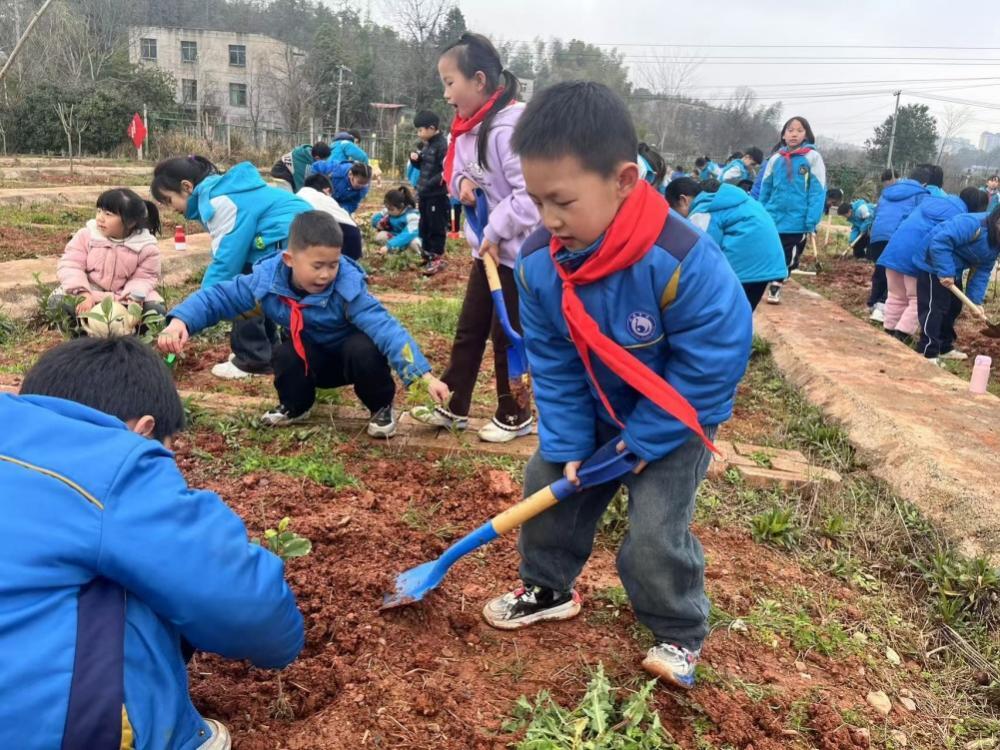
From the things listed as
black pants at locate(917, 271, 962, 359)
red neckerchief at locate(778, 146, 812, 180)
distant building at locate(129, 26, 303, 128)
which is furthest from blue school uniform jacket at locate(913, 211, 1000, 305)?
distant building at locate(129, 26, 303, 128)

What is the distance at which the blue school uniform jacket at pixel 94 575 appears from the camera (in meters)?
1.21

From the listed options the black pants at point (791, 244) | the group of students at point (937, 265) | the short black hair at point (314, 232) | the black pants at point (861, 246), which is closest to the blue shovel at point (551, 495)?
the short black hair at point (314, 232)

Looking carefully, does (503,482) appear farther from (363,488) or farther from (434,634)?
(434,634)

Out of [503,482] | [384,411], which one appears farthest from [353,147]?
[503,482]

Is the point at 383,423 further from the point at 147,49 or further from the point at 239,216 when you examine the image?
the point at 147,49

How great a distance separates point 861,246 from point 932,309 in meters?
8.20

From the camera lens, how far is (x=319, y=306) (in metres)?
3.57

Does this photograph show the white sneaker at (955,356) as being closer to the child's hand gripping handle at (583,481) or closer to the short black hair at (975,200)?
the short black hair at (975,200)

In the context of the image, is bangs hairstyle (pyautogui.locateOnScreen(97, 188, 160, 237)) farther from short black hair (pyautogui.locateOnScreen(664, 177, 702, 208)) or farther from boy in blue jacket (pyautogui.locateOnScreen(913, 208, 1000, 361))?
boy in blue jacket (pyautogui.locateOnScreen(913, 208, 1000, 361))

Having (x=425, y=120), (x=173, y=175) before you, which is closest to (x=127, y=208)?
(x=173, y=175)

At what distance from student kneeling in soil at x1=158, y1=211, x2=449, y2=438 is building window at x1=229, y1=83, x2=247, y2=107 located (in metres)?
51.6

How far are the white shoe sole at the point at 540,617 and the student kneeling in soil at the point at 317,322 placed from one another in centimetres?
97

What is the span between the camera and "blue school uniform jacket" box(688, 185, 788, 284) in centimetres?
576

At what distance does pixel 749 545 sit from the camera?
125 inches
